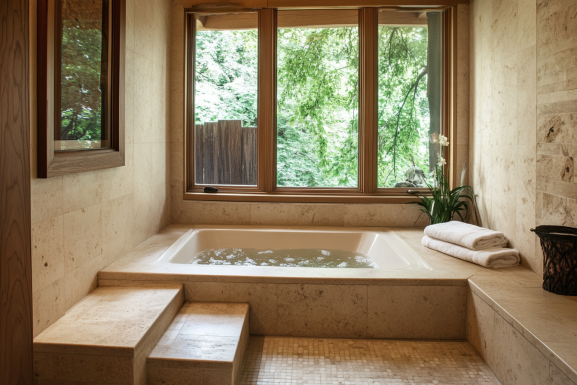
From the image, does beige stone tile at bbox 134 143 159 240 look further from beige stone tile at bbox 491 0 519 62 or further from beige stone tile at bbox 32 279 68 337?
beige stone tile at bbox 491 0 519 62

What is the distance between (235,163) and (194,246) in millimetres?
873

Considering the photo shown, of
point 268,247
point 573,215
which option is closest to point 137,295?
point 268,247

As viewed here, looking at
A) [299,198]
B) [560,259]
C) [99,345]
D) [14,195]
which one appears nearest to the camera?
[14,195]

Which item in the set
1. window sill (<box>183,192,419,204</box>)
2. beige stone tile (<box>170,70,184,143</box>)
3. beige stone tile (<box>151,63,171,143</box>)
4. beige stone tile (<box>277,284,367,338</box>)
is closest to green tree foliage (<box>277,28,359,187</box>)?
window sill (<box>183,192,419,204</box>)

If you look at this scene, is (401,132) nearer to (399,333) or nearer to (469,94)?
(469,94)

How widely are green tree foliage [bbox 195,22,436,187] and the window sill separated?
137 mm

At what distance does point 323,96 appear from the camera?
3.93 meters

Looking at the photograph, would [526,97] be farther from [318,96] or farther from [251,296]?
[251,296]

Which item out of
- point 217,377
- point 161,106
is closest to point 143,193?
point 161,106

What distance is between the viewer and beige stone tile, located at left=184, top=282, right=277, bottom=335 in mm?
2596

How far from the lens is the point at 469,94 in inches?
149

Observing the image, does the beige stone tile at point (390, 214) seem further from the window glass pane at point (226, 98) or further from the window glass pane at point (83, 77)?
the window glass pane at point (83, 77)

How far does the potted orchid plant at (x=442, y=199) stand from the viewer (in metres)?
3.61

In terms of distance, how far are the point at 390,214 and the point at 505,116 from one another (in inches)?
45.8
